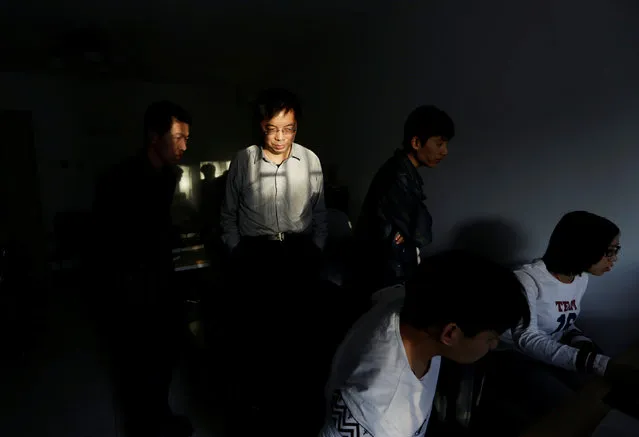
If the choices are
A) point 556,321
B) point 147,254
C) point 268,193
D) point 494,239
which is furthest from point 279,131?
point 494,239

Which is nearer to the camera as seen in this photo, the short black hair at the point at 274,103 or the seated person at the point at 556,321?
the seated person at the point at 556,321

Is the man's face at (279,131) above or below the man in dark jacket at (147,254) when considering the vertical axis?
above

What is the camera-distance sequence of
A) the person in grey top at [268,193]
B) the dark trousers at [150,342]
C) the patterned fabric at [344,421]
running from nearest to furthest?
the patterned fabric at [344,421], the dark trousers at [150,342], the person in grey top at [268,193]

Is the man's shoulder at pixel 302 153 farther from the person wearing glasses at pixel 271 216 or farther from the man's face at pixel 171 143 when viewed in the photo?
the man's face at pixel 171 143

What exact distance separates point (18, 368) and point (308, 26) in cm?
310

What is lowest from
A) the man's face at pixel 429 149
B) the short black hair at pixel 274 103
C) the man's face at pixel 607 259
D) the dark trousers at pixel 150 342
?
the dark trousers at pixel 150 342

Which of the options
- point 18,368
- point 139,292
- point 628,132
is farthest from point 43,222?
point 628,132

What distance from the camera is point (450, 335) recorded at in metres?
0.79

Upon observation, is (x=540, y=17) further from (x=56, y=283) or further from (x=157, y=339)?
(x=56, y=283)

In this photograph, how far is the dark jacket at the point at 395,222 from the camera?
1478 mm

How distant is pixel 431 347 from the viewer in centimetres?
82

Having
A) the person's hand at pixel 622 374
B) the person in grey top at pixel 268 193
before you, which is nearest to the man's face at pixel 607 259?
the person's hand at pixel 622 374

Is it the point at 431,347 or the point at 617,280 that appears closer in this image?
the point at 431,347

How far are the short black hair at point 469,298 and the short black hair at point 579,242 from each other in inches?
27.6
